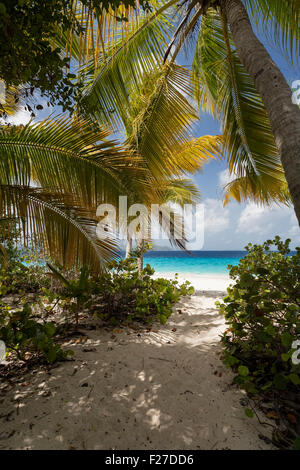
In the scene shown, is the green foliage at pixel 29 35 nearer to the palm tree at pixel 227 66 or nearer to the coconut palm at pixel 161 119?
the palm tree at pixel 227 66

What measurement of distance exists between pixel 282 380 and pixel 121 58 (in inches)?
182

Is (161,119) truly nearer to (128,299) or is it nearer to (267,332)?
(128,299)

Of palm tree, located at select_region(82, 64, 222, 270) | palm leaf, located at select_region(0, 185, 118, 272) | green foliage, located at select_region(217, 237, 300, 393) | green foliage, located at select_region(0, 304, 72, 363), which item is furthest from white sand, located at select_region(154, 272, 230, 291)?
green foliage, located at select_region(0, 304, 72, 363)

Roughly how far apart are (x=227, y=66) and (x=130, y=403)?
188 inches

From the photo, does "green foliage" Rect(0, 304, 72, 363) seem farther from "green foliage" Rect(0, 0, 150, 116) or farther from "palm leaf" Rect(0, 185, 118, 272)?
"green foliage" Rect(0, 0, 150, 116)

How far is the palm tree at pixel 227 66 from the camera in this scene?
9.09 ft

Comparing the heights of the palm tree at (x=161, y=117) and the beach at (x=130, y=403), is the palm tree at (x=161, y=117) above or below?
above

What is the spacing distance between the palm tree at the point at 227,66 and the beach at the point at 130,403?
262 cm

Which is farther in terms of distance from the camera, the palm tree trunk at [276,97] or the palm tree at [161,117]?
the palm tree at [161,117]

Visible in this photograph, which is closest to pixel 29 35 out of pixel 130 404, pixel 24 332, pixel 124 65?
pixel 24 332

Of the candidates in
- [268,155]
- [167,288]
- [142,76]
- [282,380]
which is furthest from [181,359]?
[142,76]

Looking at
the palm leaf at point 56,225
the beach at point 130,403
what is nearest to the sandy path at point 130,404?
the beach at point 130,403

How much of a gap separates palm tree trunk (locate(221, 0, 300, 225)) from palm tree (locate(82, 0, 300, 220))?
0.01 metres

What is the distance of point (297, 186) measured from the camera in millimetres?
1774
